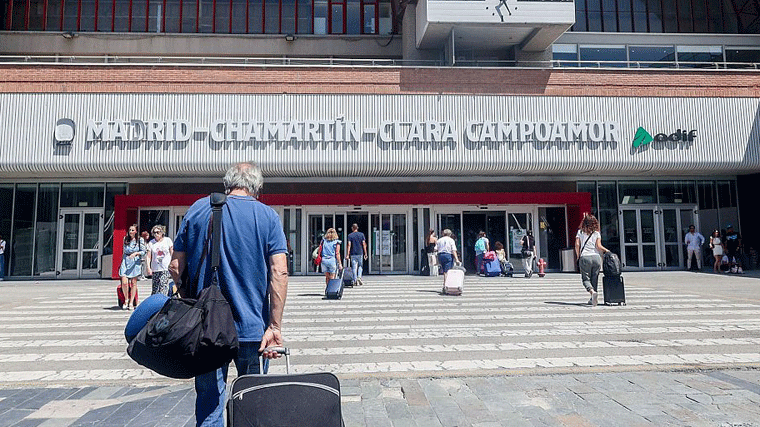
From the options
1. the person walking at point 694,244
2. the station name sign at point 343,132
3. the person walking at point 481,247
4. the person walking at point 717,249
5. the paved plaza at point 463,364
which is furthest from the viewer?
the person walking at point 694,244

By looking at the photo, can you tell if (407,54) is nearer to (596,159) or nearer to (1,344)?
(596,159)

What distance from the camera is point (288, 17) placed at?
25641 millimetres

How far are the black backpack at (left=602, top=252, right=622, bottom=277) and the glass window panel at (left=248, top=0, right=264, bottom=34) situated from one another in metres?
21.2

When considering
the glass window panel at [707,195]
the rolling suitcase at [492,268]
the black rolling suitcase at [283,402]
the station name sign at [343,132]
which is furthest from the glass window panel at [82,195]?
the glass window panel at [707,195]

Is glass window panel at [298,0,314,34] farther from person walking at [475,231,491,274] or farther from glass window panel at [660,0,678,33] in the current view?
glass window panel at [660,0,678,33]

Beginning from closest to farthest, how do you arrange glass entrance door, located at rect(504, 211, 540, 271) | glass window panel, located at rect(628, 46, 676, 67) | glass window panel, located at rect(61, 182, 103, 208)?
glass window panel, located at rect(61, 182, 103, 208) → glass entrance door, located at rect(504, 211, 540, 271) → glass window panel, located at rect(628, 46, 676, 67)

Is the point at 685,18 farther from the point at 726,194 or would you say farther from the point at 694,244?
the point at 694,244

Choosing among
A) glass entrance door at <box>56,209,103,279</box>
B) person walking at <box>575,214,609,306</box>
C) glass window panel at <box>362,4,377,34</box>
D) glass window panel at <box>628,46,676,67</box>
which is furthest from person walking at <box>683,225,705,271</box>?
glass entrance door at <box>56,209,103,279</box>

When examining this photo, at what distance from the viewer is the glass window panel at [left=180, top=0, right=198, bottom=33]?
83.3 ft

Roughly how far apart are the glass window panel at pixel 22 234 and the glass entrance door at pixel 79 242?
1009 mm

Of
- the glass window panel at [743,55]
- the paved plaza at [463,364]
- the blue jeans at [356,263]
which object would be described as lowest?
the paved plaza at [463,364]

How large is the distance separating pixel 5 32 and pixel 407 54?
62.2ft

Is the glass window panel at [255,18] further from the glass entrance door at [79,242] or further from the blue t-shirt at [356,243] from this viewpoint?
the blue t-shirt at [356,243]

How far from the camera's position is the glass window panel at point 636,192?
69.4ft
